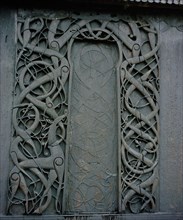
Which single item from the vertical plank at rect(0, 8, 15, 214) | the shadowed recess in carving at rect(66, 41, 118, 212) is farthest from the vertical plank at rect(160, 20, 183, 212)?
the vertical plank at rect(0, 8, 15, 214)

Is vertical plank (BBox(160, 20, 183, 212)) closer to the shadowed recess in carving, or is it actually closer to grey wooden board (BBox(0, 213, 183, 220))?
grey wooden board (BBox(0, 213, 183, 220))

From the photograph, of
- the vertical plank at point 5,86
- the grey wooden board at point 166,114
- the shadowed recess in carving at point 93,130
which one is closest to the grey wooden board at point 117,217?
the grey wooden board at point 166,114

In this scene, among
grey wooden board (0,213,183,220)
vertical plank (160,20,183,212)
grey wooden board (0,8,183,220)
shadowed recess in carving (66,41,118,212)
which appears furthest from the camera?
vertical plank (160,20,183,212)

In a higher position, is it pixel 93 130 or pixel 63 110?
pixel 63 110

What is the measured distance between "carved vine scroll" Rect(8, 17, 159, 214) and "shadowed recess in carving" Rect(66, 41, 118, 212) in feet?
0.28

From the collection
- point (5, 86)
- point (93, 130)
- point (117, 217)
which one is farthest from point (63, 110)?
point (117, 217)

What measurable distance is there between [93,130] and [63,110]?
0.40m

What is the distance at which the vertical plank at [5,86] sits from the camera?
4.17 meters

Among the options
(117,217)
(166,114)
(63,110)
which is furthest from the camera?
(166,114)

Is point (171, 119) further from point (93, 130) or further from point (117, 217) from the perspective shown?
point (117, 217)

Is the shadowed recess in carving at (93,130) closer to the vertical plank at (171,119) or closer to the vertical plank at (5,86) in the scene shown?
the vertical plank at (171,119)

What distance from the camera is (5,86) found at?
4301 millimetres

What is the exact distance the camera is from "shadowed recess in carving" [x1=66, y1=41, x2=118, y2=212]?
4367 mm

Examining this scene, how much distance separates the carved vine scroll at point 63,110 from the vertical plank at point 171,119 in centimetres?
10
